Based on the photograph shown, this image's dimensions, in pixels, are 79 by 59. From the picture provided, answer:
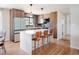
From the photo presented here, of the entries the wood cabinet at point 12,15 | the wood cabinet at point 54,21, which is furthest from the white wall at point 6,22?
the wood cabinet at point 54,21

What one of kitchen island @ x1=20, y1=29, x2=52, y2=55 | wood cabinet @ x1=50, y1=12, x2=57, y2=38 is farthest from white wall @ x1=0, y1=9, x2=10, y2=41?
wood cabinet @ x1=50, y1=12, x2=57, y2=38

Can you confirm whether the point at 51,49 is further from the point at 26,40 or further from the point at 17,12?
the point at 17,12

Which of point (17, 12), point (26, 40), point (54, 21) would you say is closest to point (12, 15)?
point (17, 12)

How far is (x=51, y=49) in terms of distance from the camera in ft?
4.87

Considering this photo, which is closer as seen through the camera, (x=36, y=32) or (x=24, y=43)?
(x=24, y=43)

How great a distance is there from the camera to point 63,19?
66.2 inches

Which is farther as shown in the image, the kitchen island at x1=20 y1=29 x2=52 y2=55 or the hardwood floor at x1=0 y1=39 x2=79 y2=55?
the kitchen island at x1=20 y1=29 x2=52 y2=55

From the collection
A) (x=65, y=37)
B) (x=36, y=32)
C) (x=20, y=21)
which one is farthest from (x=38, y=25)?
(x=65, y=37)

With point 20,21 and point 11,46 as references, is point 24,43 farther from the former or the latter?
point 20,21

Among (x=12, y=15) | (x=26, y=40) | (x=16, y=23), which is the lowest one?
(x=26, y=40)

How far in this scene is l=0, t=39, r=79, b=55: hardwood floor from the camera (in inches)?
50.8

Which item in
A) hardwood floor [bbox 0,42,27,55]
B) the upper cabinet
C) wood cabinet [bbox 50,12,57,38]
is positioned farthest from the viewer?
wood cabinet [bbox 50,12,57,38]

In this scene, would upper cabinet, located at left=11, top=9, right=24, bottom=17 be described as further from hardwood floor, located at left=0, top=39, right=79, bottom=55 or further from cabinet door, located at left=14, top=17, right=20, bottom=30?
hardwood floor, located at left=0, top=39, right=79, bottom=55
